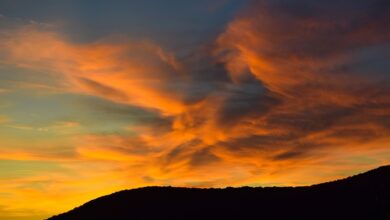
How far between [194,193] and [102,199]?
10.1 m

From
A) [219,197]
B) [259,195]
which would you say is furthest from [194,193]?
[259,195]

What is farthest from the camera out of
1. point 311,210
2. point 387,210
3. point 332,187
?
point 332,187

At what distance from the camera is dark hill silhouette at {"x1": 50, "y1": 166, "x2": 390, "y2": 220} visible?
46781 mm

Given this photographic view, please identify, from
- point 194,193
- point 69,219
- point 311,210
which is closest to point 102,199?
point 69,219

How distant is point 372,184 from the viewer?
50.1 m

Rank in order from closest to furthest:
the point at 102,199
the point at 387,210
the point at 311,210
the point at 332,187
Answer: the point at 387,210 → the point at 311,210 → the point at 332,187 → the point at 102,199

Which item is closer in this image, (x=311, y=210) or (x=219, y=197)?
(x=311, y=210)

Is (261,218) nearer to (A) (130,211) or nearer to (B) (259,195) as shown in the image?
(B) (259,195)

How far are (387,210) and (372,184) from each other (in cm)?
657

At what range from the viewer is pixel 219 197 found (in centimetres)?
5412

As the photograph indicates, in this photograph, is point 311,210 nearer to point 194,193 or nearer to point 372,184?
point 372,184

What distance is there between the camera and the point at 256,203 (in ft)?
170

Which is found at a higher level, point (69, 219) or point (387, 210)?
point (69, 219)

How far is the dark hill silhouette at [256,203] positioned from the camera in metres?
46.8
